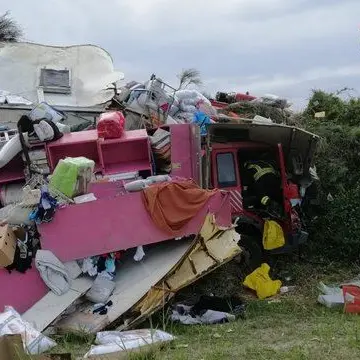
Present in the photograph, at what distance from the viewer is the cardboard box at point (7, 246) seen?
741 centimetres

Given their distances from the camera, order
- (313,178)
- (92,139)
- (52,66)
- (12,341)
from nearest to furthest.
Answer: (12,341)
(92,139)
(313,178)
(52,66)

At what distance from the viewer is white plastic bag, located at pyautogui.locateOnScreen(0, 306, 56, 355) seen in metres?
6.28

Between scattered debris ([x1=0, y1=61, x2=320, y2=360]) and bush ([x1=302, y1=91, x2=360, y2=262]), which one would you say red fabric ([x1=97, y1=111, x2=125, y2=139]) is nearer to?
scattered debris ([x1=0, y1=61, x2=320, y2=360])

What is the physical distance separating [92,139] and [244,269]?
11.0 feet

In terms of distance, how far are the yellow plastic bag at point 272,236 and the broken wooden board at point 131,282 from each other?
255cm

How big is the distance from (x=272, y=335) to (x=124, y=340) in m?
1.69

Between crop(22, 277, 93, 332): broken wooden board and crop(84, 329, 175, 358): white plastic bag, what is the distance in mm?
1180

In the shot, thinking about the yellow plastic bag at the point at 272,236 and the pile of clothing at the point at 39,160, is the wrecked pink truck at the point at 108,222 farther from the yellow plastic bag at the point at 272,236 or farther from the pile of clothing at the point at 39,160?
the yellow plastic bag at the point at 272,236

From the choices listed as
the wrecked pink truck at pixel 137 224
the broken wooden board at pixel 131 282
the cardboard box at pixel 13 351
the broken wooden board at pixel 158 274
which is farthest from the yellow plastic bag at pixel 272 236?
the cardboard box at pixel 13 351

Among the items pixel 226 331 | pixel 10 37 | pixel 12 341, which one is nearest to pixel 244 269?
pixel 226 331

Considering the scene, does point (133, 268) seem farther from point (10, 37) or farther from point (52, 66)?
point (10, 37)

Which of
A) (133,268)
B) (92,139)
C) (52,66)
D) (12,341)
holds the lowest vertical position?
(133,268)

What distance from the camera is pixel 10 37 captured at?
784 inches

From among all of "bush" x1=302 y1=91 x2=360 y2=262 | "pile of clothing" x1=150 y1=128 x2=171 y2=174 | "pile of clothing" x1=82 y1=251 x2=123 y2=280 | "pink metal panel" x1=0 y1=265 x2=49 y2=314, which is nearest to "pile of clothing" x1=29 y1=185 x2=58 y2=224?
"pink metal panel" x1=0 y1=265 x2=49 y2=314
